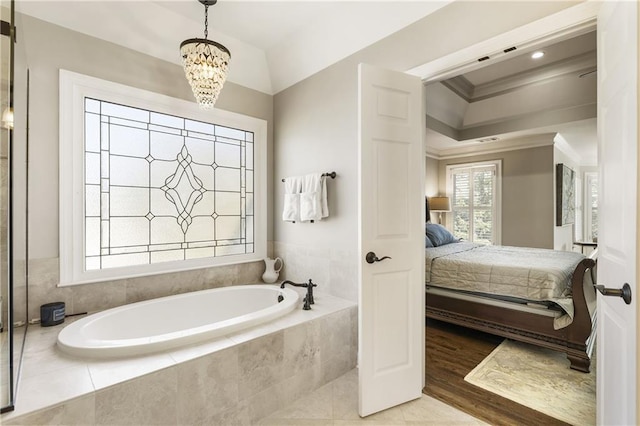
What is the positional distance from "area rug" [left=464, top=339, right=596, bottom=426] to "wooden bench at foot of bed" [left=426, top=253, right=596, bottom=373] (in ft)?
0.42

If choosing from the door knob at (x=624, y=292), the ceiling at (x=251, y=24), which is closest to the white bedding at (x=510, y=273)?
the door knob at (x=624, y=292)

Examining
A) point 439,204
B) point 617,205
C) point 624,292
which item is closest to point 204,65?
point 617,205

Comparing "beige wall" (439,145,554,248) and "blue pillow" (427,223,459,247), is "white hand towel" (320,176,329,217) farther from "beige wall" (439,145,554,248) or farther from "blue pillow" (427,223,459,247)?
"beige wall" (439,145,554,248)

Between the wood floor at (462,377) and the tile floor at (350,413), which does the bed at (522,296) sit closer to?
the wood floor at (462,377)

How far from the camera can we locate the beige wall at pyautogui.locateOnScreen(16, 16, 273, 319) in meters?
1.99

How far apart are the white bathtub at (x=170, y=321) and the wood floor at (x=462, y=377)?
122cm

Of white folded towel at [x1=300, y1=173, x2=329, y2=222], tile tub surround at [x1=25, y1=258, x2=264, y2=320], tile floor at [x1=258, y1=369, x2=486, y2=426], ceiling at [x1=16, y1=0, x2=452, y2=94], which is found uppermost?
ceiling at [x1=16, y1=0, x2=452, y2=94]

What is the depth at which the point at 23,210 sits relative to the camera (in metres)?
1.82

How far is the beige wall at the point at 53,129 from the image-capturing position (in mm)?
1993

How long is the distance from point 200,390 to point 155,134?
201cm

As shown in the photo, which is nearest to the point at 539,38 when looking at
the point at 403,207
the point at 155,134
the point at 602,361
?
the point at 403,207

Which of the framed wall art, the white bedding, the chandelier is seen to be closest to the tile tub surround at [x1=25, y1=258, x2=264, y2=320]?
the chandelier

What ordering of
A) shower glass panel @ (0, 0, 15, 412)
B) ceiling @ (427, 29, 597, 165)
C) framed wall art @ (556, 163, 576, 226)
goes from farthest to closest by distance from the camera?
framed wall art @ (556, 163, 576, 226) < ceiling @ (427, 29, 597, 165) < shower glass panel @ (0, 0, 15, 412)

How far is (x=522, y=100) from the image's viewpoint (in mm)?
4082
